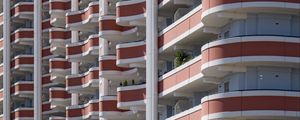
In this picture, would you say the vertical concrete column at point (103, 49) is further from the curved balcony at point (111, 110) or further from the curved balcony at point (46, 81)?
the curved balcony at point (46, 81)

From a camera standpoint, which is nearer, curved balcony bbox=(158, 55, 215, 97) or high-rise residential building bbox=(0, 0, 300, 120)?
high-rise residential building bbox=(0, 0, 300, 120)

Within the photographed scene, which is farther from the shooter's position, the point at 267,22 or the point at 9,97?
the point at 9,97

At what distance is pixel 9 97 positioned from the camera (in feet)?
394

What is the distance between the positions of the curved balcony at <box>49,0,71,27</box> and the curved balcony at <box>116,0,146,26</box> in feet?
77.9

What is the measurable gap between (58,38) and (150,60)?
28336mm

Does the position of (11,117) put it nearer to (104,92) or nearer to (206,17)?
(104,92)

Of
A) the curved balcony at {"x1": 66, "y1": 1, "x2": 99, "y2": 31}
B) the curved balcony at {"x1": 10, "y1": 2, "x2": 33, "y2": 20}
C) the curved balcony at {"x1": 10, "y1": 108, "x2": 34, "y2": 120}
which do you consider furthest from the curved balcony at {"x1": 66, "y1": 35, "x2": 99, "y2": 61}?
the curved balcony at {"x1": 10, "y1": 2, "x2": 33, "y2": 20}

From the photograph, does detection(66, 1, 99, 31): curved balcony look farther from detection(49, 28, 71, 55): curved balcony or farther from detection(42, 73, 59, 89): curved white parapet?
detection(42, 73, 59, 89): curved white parapet

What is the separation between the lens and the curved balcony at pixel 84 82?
98688 millimetres

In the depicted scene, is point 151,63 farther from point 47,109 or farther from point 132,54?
point 47,109

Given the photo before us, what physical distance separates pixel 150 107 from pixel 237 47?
45.9ft

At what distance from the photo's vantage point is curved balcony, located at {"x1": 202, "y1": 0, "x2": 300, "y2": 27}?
70.0m

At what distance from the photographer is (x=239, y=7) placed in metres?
70.2

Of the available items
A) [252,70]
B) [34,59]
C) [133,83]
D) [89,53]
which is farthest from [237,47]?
[34,59]
